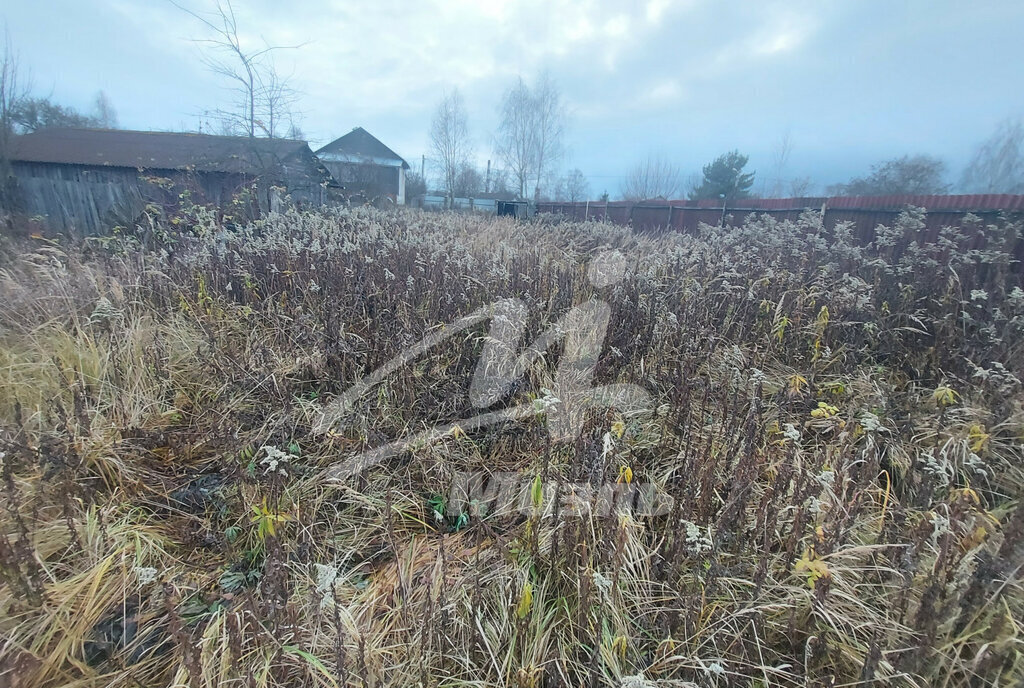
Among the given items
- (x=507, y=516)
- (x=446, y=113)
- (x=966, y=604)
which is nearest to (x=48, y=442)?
(x=507, y=516)

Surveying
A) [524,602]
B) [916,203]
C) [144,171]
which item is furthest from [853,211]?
[144,171]

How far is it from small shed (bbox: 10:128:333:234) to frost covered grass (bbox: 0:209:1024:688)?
24.2 ft

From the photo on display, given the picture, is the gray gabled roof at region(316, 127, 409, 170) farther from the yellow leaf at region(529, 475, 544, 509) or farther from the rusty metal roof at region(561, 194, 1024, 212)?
the yellow leaf at region(529, 475, 544, 509)

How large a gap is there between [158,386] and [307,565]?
5.29ft

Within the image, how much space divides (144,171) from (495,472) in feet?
49.5

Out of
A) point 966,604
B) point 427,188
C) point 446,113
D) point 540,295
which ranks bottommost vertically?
point 966,604

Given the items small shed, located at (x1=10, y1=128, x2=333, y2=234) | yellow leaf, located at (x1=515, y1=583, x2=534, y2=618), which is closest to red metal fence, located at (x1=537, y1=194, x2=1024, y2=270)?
yellow leaf, located at (x1=515, y1=583, x2=534, y2=618)

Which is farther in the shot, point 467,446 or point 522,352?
point 522,352

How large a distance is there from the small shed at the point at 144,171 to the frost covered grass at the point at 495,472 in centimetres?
737

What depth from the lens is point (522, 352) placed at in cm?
281

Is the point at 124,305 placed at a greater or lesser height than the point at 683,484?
greater

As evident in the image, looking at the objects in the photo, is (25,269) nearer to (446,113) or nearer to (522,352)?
(522,352)

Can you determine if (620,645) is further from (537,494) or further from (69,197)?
(69,197)

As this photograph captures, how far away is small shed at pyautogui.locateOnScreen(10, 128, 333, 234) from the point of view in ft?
33.5
